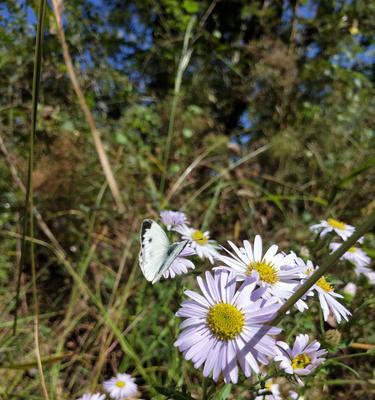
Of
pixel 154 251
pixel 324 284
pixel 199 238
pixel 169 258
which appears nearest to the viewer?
pixel 169 258

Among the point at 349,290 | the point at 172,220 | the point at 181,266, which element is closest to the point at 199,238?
the point at 172,220

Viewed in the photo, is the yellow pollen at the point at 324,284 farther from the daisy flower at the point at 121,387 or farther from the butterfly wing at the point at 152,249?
the daisy flower at the point at 121,387

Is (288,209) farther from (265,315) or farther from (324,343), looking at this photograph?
(265,315)

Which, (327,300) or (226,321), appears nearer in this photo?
(226,321)

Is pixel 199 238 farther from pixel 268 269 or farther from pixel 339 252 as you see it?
pixel 339 252

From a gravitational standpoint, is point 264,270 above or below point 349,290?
above

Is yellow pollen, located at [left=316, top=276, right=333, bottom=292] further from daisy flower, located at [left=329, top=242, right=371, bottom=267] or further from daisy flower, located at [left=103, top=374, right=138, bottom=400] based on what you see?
daisy flower, located at [left=103, top=374, right=138, bottom=400]

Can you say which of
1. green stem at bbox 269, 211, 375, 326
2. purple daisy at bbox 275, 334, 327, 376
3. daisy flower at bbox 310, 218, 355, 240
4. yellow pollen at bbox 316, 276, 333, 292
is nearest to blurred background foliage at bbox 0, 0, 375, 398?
daisy flower at bbox 310, 218, 355, 240

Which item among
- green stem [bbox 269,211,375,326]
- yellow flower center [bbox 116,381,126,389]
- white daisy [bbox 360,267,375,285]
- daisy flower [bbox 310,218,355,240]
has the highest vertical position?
green stem [bbox 269,211,375,326]
